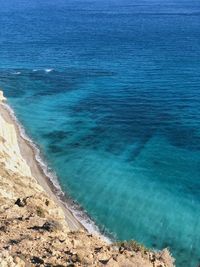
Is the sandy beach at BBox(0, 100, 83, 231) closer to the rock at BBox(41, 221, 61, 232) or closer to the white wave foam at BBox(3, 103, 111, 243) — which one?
the white wave foam at BBox(3, 103, 111, 243)

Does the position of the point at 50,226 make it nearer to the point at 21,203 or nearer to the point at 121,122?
the point at 21,203

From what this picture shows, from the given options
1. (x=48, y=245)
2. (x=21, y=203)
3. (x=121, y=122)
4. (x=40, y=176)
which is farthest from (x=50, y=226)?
(x=121, y=122)

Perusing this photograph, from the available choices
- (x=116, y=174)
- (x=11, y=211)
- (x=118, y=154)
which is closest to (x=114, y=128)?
(x=118, y=154)

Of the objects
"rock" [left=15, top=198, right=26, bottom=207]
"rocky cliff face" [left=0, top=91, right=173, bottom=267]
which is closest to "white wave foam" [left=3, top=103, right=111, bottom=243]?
"rocky cliff face" [left=0, top=91, right=173, bottom=267]

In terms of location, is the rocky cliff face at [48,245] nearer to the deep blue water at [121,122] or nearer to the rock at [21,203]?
the rock at [21,203]

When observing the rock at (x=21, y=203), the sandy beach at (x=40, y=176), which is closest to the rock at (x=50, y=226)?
the rock at (x=21, y=203)

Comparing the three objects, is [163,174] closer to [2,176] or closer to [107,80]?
[2,176]

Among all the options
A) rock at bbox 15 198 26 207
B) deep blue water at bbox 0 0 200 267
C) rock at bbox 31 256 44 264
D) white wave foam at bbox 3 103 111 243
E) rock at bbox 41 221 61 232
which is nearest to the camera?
rock at bbox 31 256 44 264

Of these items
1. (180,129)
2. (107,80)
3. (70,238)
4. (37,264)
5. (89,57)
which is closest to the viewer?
(37,264)

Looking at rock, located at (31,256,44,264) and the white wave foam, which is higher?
rock, located at (31,256,44,264)
